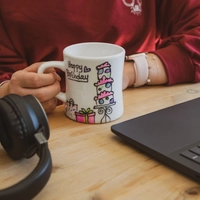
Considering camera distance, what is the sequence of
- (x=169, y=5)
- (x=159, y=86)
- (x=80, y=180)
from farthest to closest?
1. (x=169, y=5)
2. (x=159, y=86)
3. (x=80, y=180)

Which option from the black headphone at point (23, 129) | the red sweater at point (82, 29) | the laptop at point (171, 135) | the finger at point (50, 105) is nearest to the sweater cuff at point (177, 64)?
the red sweater at point (82, 29)

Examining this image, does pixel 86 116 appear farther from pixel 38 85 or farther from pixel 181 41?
pixel 181 41

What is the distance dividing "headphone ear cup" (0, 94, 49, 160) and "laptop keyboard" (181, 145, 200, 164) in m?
0.19

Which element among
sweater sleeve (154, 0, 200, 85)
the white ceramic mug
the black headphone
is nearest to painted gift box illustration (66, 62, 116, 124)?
the white ceramic mug

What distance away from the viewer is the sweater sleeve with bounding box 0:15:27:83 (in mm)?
835

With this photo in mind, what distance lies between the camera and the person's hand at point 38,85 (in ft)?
2.21

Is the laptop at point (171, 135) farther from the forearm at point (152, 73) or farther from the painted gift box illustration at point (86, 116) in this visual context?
the forearm at point (152, 73)

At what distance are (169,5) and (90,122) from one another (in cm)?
55

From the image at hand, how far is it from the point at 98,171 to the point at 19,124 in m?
0.12

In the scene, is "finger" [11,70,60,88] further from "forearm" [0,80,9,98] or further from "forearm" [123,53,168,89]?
"forearm" [123,53,168,89]

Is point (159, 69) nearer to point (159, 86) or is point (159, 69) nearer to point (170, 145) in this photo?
point (159, 86)

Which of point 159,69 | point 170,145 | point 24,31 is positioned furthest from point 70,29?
point 170,145

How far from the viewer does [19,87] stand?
2.27 ft

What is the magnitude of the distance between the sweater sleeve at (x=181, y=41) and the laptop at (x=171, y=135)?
0.19 meters
